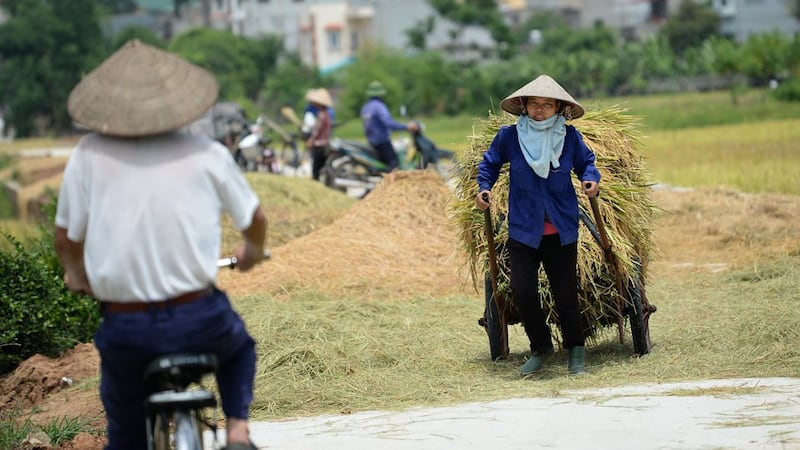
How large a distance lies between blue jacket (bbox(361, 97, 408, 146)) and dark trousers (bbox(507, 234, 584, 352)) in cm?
1201

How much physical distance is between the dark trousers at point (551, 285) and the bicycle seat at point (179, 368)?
3117 mm

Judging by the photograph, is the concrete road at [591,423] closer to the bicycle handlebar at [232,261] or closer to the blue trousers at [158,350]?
the bicycle handlebar at [232,261]

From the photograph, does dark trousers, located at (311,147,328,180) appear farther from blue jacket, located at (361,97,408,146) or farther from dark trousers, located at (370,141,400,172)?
blue jacket, located at (361,97,408,146)

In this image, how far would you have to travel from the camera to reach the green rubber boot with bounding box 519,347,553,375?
25.1 feet

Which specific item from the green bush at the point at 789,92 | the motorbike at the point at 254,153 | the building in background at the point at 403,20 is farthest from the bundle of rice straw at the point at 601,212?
the building in background at the point at 403,20

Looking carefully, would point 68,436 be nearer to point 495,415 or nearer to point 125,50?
point 495,415

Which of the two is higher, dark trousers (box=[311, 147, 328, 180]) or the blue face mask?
the blue face mask

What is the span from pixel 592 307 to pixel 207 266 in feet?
12.7

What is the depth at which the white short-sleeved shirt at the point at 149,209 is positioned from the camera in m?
4.48

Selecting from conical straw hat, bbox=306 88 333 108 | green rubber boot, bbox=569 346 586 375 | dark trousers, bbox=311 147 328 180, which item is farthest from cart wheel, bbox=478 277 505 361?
conical straw hat, bbox=306 88 333 108

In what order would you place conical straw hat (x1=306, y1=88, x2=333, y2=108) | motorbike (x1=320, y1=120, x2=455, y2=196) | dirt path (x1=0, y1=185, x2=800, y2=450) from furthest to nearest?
conical straw hat (x1=306, y1=88, x2=333, y2=108) → motorbike (x1=320, y1=120, x2=455, y2=196) → dirt path (x1=0, y1=185, x2=800, y2=450)

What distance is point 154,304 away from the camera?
14.8ft

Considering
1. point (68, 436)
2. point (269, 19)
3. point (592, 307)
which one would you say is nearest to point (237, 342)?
point (68, 436)

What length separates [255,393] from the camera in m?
7.63
